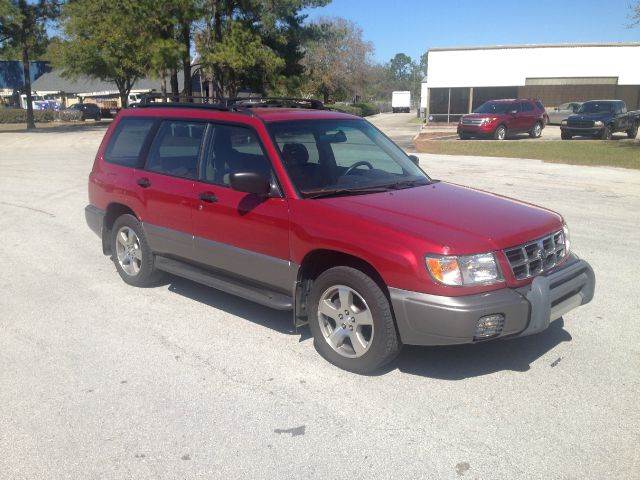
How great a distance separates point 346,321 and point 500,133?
25261 millimetres

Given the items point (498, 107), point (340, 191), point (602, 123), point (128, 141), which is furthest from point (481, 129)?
point (340, 191)

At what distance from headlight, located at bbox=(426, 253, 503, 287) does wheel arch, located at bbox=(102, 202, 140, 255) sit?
3643 mm

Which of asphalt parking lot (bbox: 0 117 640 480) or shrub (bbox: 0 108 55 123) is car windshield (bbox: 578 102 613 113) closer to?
asphalt parking lot (bbox: 0 117 640 480)

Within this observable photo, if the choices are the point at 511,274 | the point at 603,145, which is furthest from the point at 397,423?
the point at 603,145

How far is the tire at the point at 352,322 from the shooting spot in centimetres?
401

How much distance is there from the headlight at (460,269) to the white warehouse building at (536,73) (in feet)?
135

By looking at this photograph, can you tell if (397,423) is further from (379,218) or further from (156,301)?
(156,301)

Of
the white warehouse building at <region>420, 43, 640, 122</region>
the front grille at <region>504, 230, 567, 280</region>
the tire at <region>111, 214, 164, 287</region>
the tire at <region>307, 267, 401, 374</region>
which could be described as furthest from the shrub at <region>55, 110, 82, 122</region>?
the front grille at <region>504, 230, 567, 280</region>

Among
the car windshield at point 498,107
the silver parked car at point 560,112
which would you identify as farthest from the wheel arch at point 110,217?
the silver parked car at point 560,112

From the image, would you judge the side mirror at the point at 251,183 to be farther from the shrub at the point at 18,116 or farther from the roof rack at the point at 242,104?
the shrub at the point at 18,116

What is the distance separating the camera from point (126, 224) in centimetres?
615

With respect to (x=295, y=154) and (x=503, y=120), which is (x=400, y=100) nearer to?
(x=503, y=120)

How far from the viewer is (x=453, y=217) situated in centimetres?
417

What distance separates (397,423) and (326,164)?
7.33 ft
